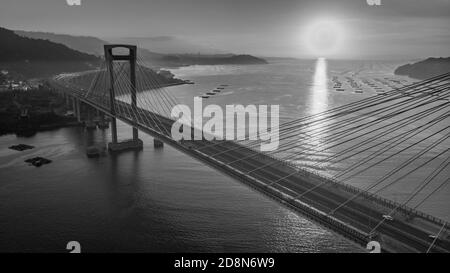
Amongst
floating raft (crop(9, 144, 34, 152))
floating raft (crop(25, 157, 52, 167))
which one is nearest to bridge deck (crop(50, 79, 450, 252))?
floating raft (crop(25, 157, 52, 167))

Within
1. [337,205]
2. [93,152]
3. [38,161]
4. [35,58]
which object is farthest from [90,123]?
[35,58]

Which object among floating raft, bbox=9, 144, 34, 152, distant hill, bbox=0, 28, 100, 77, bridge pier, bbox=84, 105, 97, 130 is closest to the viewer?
floating raft, bbox=9, 144, 34, 152

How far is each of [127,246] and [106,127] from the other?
901cm

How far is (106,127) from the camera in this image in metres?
13.3

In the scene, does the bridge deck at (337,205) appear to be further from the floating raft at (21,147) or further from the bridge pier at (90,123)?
the bridge pier at (90,123)

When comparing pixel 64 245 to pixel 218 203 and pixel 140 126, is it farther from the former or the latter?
pixel 140 126

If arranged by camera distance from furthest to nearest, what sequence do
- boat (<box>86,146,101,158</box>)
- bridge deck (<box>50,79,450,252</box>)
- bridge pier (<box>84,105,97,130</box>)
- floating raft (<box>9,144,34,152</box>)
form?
1. bridge pier (<box>84,105,97,130</box>)
2. floating raft (<box>9,144,34,152</box>)
3. boat (<box>86,146,101,158</box>)
4. bridge deck (<box>50,79,450,252</box>)

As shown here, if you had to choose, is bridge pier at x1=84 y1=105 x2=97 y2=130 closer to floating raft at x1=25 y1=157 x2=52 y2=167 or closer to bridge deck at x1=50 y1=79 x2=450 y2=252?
floating raft at x1=25 y1=157 x2=52 y2=167

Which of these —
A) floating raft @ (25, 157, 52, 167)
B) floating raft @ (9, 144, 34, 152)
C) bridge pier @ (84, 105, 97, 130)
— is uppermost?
bridge pier @ (84, 105, 97, 130)

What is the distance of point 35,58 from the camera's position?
32875 mm

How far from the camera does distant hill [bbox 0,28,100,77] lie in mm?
30359

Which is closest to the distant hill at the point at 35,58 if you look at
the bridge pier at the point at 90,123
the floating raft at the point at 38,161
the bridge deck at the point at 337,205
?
the bridge pier at the point at 90,123

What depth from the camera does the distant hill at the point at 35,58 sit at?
30359mm

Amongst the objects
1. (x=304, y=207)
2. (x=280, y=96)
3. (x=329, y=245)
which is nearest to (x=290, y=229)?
(x=329, y=245)
